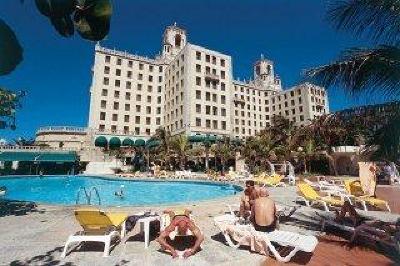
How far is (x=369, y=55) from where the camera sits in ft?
22.4

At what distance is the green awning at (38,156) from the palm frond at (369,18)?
149ft

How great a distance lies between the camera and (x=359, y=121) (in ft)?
23.7

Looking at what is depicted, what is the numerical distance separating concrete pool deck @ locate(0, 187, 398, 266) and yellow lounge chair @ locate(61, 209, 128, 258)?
0.28 m

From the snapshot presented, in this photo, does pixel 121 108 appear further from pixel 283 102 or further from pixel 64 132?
pixel 283 102

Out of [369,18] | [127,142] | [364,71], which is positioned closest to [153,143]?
[127,142]

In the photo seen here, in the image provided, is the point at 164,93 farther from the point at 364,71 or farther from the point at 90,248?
the point at 90,248

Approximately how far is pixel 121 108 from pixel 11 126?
4997 cm

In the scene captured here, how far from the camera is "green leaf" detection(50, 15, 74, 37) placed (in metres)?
1.59

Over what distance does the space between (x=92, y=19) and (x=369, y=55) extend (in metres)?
6.87

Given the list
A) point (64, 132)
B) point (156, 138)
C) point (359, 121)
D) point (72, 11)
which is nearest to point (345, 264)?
point (359, 121)

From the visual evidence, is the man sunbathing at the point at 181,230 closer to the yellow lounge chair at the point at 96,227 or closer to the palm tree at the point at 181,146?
the yellow lounge chair at the point at 96,227

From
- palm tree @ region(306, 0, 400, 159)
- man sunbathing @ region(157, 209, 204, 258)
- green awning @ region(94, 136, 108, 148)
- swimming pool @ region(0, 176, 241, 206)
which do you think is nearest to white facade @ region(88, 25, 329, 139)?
green awning @ region(94, 136, 108, 148)

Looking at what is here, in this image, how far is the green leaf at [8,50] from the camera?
4.54 feet

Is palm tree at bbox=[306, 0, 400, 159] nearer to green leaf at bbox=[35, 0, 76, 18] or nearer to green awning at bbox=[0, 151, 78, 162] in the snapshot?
green leaf at bbox=[35, 0, 76, 18]
